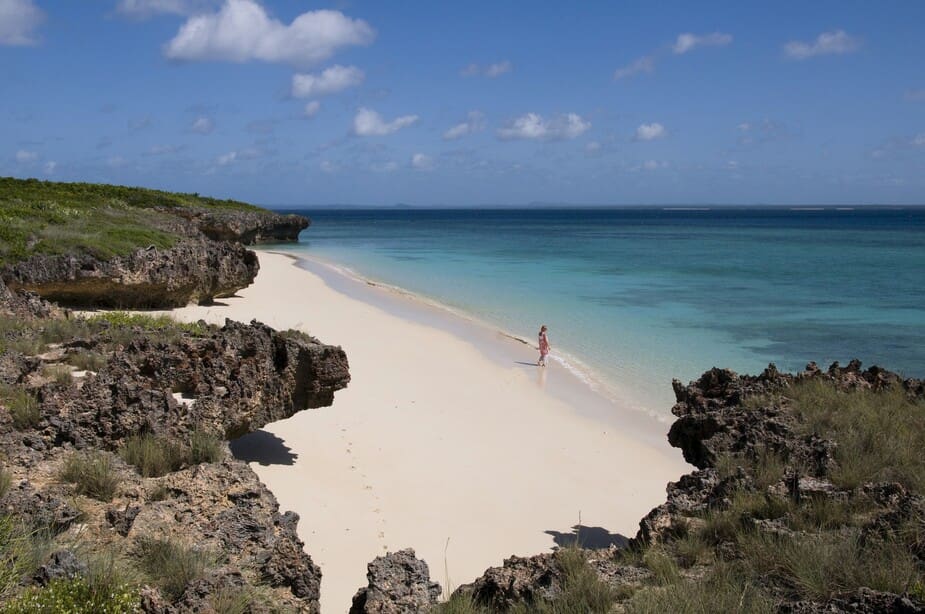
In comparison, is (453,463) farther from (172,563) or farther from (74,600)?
(74,600)

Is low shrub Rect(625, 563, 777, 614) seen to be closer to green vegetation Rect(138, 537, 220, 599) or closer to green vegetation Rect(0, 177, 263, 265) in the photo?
green vegetation Rect(138, 537, 220, 599)

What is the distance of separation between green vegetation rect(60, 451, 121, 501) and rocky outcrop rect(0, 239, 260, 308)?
12.6m

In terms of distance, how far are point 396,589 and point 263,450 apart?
5.30 meters

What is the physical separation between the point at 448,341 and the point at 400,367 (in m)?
4.05

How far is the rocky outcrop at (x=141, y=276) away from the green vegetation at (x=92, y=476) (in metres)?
12.6

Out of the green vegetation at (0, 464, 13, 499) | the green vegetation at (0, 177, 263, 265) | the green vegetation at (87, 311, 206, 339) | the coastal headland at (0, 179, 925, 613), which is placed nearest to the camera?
the coastal headland at (0, 179, 925, 613)

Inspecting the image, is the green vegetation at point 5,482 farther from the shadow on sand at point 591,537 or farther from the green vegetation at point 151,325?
the shadow on sand at point 591,537

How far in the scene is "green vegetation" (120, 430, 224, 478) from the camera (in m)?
5.90

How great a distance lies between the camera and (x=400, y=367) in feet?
51.6

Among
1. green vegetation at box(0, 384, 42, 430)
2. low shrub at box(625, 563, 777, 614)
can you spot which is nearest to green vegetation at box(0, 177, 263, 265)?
green vegetation at box(0, 384, 42, 430)

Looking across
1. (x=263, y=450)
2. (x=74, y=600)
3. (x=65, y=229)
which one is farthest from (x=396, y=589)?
(x=65, y=229)

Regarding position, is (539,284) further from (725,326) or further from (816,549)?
(816,549)

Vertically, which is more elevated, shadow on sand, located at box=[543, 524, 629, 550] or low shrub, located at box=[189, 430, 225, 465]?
low shrub, located at box=[189, 430, 225, 465]

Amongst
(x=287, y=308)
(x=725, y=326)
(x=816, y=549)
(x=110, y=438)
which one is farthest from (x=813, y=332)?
Answer: (x=110, y=438)
